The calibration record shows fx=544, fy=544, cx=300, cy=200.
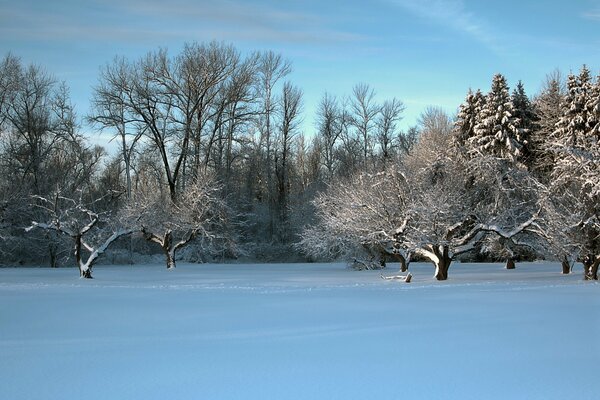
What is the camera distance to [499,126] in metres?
37.9

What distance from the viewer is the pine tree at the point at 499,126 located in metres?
37.7

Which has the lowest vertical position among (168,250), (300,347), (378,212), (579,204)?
(300,347)

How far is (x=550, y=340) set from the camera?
33.5ft

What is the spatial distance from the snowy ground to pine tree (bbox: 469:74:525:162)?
21.6 meters

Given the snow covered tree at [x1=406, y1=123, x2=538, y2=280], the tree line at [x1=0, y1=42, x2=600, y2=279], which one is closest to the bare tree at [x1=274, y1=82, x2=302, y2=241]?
the tree line at [x1=0, y1=42, x2=600, y2=279]

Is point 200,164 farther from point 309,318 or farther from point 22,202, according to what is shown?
point 309,318

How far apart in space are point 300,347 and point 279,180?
4347 cm

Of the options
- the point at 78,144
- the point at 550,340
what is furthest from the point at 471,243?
the point at 78,144

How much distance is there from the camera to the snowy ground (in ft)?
23.8

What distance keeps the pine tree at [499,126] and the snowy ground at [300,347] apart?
A: 2160 cm

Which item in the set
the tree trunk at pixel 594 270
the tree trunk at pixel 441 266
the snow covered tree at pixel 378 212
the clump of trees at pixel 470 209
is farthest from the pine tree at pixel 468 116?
the tree trunk at pixel 594 270

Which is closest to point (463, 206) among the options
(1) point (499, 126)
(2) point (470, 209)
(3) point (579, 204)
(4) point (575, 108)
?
(2) point (470, 209)

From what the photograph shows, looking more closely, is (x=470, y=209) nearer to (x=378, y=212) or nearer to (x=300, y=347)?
(x=378, y=212)

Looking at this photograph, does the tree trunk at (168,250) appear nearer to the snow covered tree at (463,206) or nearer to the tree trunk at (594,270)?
the snow covered tree at (463,206)
